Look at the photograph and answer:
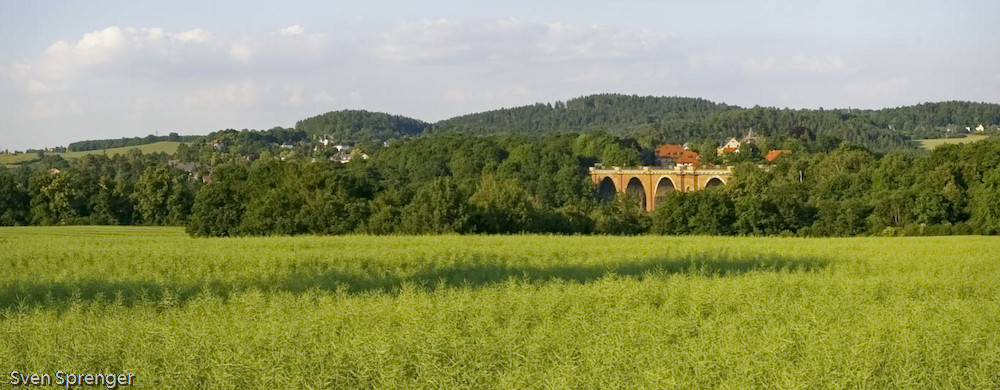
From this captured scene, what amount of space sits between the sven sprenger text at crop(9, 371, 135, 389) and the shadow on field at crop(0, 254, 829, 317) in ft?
22.3

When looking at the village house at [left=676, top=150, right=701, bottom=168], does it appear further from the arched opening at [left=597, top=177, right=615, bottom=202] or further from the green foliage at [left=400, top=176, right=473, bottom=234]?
the green foliage at [left=400, top=176, right=473, bottom=234]

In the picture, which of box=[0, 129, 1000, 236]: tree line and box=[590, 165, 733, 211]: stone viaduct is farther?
box=[590, 165, 733, 211]: stone viaduct

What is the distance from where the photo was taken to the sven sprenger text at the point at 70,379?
35.4 feet

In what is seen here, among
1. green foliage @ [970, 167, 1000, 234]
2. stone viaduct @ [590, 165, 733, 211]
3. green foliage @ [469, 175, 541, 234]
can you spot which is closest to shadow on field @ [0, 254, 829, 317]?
green foliage @ [469, 175, 541, 234]

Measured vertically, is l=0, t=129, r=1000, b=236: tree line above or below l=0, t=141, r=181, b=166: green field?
below

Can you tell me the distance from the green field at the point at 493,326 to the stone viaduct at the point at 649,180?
3621 inches

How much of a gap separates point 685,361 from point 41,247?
2749cm

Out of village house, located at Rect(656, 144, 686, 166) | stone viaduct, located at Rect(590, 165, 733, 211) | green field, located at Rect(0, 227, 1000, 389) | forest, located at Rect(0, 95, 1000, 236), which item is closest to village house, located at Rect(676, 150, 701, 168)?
village house, located at Rect(656, 144, 686, 166)

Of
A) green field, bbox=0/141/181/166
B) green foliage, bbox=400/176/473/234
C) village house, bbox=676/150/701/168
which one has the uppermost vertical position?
green field, bbox=0/141/181/166

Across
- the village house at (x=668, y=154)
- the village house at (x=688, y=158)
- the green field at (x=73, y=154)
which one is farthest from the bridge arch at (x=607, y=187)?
the green field at (x=73, y=154)

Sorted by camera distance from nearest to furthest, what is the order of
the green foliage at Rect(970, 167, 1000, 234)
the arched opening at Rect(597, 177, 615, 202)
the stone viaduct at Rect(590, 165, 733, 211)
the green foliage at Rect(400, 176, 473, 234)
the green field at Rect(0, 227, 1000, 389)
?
the green field at Rect(0, 227, 1000, 389), the green foliage at Rect(400, 176, 473, 234), the green foliage at Rect(970, 167, 1000, 234), the stone viaduct at Rect(590, 165, 733, 211), the arched opening at Rect(597, 177, 615, 202)

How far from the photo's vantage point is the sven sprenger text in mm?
10805

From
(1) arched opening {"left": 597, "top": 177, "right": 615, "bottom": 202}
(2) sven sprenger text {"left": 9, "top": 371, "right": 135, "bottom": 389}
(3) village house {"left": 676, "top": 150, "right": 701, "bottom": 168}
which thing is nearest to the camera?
(2) sven sprenger text {"left": 9, "top": 371, "right": 135, "bottom": 389}

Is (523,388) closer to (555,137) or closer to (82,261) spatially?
(82,261)
